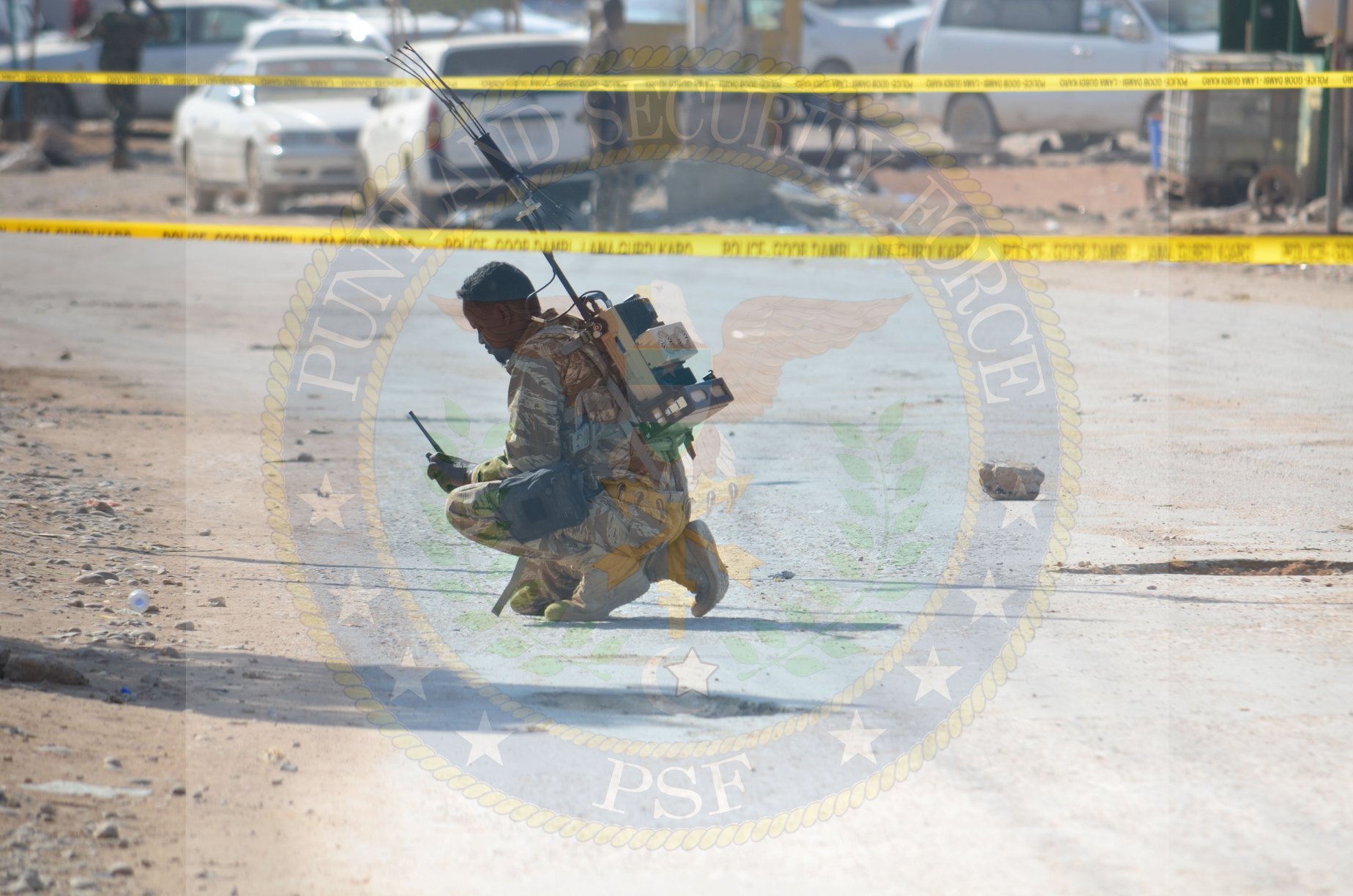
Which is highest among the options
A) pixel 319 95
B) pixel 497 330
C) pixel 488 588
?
pixel 319 95

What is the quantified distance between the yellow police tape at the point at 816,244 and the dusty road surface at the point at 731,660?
30.5 inches

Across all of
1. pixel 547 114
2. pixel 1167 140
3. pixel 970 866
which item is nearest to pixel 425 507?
pixel 970 866

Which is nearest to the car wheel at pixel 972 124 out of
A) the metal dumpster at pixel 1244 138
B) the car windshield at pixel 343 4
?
the metal dumpster at pixel 1244 138

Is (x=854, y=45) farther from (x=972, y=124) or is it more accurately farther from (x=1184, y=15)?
(x=1184, y=15)

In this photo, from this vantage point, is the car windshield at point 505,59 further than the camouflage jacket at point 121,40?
No

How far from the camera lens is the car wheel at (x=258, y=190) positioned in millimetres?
15711

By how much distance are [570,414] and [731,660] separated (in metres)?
0.90

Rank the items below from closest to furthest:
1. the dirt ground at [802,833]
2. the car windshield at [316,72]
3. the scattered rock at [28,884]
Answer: the scattered rock at [28,884] < the dirt ground at [802,833] < the car windshield at [316,72]

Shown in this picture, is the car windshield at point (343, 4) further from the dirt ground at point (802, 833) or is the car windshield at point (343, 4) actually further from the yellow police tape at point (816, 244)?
the dirt ground at point (802, 833)

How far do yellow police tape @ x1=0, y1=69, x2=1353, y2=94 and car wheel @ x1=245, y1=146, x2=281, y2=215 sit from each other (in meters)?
4.66

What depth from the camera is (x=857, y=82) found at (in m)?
9.91

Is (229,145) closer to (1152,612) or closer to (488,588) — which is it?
(488,588)

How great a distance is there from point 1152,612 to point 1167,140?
33.8 feet

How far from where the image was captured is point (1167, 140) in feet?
45.6
